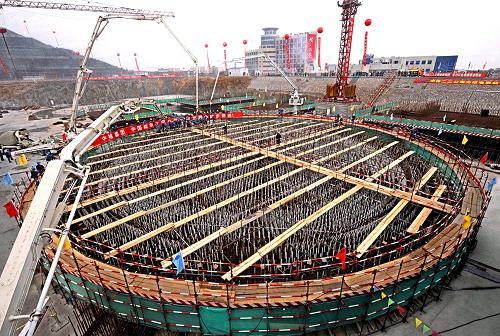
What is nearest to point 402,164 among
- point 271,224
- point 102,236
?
point 271,224

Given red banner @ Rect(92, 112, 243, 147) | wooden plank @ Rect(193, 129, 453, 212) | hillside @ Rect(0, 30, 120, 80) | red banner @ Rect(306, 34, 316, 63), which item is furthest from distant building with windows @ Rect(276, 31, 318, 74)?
wooden plank @ Rect(193, 129, 453, 212)

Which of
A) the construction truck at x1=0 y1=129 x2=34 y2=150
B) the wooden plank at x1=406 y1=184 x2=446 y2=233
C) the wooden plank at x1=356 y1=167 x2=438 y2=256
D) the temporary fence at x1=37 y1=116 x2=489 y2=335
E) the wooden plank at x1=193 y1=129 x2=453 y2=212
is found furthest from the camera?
the construction truck at x1=0 y1=129 x2=34 y2=150

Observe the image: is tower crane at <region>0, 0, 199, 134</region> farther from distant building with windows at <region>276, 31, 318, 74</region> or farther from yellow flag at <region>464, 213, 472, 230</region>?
distant building with windows at <region>276, 31, 318, 74</region>

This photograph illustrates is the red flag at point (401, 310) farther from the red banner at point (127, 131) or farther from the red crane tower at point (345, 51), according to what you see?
the red crane tower at point (345, 51)

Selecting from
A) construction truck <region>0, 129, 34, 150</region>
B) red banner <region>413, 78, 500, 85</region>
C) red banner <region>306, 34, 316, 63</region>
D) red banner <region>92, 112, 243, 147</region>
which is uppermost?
red banner <region>306, 34, 316, 63</region>

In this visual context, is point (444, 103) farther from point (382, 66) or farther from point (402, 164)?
point (382, 66)

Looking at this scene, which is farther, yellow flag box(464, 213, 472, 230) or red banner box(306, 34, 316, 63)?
red banner box(306, 34, 316, 63)

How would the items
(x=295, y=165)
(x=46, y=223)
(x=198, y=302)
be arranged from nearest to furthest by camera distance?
(x=46, y=223), (x=198, y=302), (x=295, y=165)
